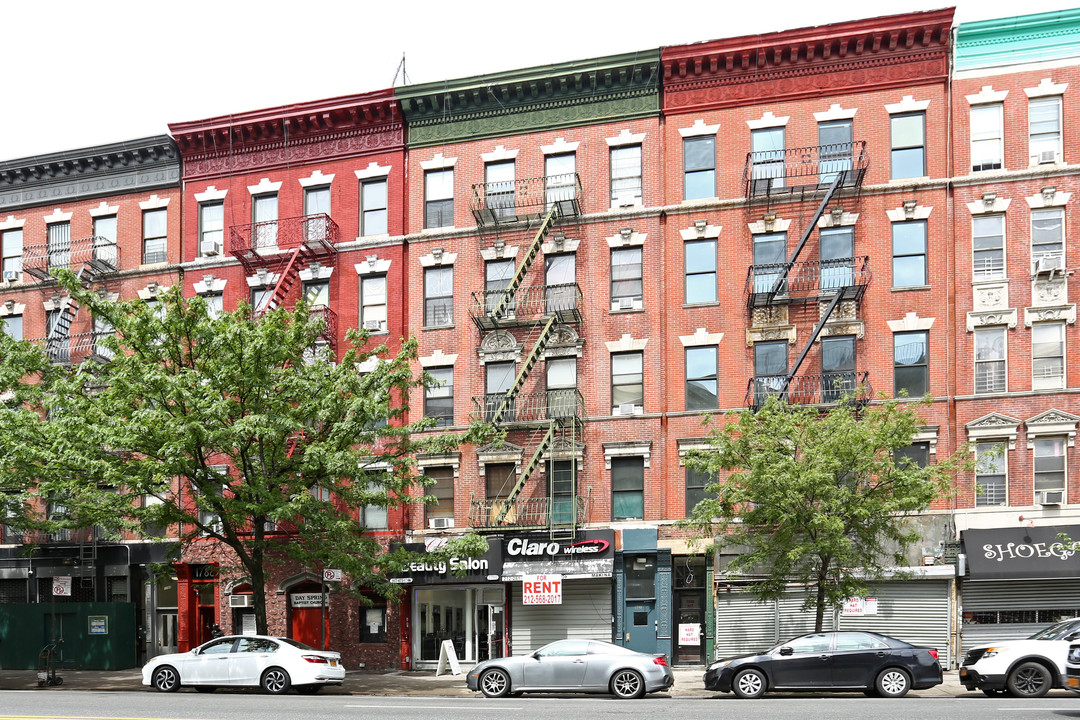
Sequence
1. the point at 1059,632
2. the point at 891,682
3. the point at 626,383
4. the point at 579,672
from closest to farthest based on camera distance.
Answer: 1. the point at 1059,632
2. the point at 891,682
3. the point at 579,672
4. the point at 626,383

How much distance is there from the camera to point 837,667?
809 inches

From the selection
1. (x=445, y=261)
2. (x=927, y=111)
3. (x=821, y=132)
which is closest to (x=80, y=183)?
(x=445, y=261)

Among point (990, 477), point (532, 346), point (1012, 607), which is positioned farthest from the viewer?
point (532, 346)

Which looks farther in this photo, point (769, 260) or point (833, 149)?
point (769, 260)

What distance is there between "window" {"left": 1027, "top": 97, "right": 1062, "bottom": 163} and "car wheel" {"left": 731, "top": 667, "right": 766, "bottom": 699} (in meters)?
16.3

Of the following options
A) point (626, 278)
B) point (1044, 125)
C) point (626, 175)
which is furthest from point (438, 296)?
point (1044, 125)

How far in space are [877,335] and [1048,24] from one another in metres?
9.54

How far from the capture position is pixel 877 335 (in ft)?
93.2

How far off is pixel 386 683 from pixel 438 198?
14.9 m

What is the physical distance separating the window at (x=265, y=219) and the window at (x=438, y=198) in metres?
5.04

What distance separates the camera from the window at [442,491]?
103 feet

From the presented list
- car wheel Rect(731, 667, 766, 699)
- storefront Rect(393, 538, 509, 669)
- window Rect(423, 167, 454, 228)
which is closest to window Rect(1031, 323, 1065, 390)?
car wheel Rect(731, 667, 766, 699)

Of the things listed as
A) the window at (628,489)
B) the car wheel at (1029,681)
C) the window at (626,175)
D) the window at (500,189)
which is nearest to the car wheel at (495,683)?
the window at (628,489)

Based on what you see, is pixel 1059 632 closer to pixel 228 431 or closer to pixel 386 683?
pixel 386 683
